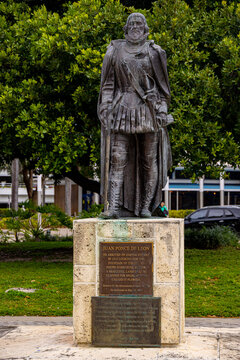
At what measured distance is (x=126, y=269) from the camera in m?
6.39

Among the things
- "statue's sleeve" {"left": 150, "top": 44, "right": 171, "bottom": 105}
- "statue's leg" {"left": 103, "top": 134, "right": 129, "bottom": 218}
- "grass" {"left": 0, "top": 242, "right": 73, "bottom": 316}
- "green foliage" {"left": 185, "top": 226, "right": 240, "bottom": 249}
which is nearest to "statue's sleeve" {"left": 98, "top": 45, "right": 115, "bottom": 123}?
"statue's leg" {"left": 103, "top": 134, "right": 129, "bottom": 218}

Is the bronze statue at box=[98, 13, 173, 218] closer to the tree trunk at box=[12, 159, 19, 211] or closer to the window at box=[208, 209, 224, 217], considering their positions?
the window at box=[208, 209, 224, 217]

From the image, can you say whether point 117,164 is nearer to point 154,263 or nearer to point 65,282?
point 154,263

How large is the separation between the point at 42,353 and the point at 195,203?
45260 mm

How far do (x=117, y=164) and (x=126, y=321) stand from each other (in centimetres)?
183

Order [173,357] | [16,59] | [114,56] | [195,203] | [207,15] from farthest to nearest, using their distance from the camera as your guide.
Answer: [195,203] < [207,15] < [16,59] < [114,56] < [173,357]

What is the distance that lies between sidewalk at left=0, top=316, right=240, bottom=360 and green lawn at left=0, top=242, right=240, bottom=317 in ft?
7.44

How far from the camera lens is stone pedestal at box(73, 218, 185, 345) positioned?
6344 millimetres

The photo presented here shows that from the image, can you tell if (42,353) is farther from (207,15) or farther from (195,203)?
(195,203)

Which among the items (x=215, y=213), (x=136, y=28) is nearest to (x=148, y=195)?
(x=136, y=28)

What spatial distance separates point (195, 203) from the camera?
166ft

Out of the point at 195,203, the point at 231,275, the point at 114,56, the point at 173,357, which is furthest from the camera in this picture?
the point at 195,203

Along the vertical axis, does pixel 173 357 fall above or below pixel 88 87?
below

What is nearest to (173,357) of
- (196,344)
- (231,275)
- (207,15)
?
(196,344)
